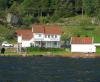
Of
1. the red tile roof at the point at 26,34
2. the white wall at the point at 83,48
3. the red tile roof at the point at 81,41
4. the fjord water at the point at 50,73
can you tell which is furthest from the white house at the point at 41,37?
the fjord water at the point at 50,73

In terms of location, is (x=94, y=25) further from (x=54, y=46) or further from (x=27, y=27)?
(x=54, y=46)

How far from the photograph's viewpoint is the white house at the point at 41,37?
11925 centimetres

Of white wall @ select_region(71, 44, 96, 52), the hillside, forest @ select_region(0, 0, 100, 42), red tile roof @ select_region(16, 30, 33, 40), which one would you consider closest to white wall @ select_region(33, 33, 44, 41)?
red tile roof @ select_region(16, 30, 33, 40)

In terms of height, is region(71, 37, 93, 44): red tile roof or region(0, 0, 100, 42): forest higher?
region(0, 0, 100, 42): forest

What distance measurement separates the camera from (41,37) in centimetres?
12131

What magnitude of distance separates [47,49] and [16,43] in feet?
34.1

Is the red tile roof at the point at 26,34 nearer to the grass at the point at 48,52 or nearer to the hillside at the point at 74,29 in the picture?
the hillside at the point at 74,29

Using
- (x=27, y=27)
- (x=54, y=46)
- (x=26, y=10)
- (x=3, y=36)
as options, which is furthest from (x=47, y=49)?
(x=26, y=10)

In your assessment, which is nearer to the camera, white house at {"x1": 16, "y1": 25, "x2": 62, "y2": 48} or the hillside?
white house at {"x1": 16, "y1": 25, "x2": 62, "y2": 48}

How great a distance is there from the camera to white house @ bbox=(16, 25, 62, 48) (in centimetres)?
11925

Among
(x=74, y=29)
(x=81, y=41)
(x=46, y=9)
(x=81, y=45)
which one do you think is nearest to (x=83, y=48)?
(x=81, y=45)

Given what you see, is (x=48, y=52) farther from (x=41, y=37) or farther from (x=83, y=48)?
(x=41, y=37)

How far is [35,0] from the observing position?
152m

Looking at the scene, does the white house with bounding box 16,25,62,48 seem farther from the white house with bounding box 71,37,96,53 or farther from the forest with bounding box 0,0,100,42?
the forest with bounding box 0,0,100,42
